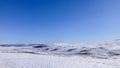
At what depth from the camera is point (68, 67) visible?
9.77m

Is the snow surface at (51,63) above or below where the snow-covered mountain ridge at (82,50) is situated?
below

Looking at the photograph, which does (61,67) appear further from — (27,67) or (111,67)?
(111,67)

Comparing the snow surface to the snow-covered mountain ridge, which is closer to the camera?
the snow surface

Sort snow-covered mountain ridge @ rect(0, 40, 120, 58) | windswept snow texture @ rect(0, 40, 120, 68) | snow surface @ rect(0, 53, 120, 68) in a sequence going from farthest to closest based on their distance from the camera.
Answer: snow-covered mountain ridge @ rect(0, 40, 120, 58) < windswept snow texture @ rect(0, 40, 120, 68) < snow surface @ rect(0, 53, 120, 68)

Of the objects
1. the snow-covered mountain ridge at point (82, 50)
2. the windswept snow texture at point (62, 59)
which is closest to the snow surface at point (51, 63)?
the windswept snow texture at point (62, 59)

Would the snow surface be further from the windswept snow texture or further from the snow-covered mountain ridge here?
the snow-covered mountain ridge

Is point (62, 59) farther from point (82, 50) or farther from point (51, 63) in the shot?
point (82, 50)

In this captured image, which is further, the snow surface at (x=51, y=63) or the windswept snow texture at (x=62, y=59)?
the windswept snow texture at (x=62, y=59)

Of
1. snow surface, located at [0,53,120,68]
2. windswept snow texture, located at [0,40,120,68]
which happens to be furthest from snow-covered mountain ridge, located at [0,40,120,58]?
snow surface, located at [0,53,120,68]

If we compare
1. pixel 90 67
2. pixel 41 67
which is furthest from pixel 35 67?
pixel 90 67

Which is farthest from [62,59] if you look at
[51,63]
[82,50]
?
[82,50]

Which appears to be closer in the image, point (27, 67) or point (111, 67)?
point (27, 67)

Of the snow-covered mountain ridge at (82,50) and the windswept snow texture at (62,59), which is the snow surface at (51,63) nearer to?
the windswept snow texture at (62,59)

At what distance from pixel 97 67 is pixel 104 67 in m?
0.57
